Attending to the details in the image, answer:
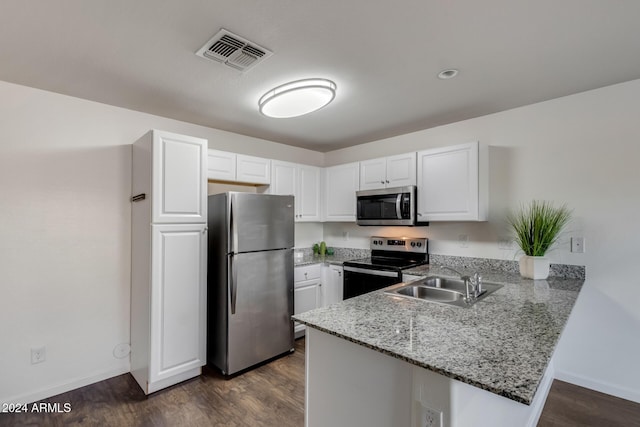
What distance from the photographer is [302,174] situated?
396 cm

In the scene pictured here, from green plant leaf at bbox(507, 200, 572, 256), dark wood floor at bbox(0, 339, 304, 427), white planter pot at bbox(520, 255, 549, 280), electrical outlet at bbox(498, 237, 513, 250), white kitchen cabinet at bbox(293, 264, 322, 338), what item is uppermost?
green plant leaf at bbox(507, 200, 572, 256)

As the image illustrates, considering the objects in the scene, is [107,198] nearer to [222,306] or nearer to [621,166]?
[222,306]

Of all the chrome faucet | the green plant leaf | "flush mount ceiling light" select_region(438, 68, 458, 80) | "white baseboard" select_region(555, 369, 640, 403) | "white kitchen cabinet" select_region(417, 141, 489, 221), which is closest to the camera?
the chrome faucet

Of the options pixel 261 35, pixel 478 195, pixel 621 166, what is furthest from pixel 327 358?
pixel 621 166

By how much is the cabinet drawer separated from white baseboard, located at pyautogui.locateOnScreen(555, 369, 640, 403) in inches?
95.1

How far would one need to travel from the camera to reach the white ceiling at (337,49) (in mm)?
1524

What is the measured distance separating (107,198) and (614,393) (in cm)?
445

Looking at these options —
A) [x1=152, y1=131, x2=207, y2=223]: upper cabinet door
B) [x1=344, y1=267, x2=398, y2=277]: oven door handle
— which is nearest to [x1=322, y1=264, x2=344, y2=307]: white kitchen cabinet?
[x1=344, y1=267, x2=398, y2=277]: oven door handle

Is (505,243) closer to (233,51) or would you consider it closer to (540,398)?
(540,398)

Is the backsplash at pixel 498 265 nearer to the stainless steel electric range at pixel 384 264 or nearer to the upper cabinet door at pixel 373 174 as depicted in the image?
the stainless steel electric range at pixel 384 264

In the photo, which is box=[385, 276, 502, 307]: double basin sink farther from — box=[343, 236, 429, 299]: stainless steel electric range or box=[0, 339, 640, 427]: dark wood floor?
box=[0, 339, 640, 427]: dark wood floor

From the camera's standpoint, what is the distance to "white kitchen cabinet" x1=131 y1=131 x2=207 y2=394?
7.93ft

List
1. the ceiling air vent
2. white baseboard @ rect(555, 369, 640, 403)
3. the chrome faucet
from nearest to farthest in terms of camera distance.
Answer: the ceiling air vent
the chrome faucet
white baseboard @ rect(555, 369, 640, 403)

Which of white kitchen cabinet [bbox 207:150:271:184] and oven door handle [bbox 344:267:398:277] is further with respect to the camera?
white kitchen cabinet [bbox 207:150:271:184]
